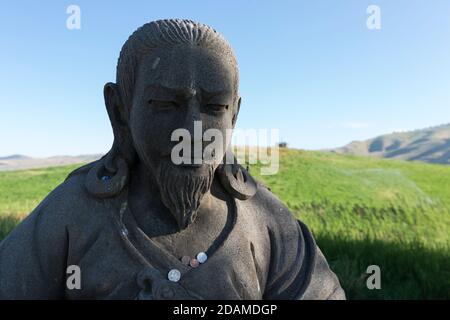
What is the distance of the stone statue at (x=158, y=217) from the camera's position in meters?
1.91

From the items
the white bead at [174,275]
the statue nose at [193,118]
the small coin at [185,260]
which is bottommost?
the white bead at [174,275]

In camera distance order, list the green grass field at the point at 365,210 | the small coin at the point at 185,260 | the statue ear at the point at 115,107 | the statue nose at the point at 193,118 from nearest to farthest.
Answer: the statue nose at the point at 193,118 < the small coin at the point at 185,260 < the statue ear at the point at 115,107 < the green grass field at the point at 365,210

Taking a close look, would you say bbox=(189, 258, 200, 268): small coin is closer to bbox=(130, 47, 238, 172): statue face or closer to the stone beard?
the stone beard

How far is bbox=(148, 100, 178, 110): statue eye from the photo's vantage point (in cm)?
190

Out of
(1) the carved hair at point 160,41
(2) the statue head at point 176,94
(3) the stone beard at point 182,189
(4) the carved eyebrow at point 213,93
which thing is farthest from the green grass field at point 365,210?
(1) the carved hair at point 160,41

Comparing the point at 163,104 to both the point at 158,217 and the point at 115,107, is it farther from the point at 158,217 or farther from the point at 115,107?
the point at 158,217

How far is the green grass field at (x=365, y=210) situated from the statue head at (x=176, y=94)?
3.53 meters

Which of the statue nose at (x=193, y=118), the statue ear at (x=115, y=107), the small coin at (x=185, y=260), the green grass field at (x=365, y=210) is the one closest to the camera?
the statue nose at (x=193, y=118)

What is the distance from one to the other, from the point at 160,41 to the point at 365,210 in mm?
8037

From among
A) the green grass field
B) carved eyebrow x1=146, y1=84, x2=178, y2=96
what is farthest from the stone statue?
the green grass field

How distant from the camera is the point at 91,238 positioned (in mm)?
2012

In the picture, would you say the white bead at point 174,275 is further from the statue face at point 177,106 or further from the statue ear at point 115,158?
the statue ear at point 115,158
